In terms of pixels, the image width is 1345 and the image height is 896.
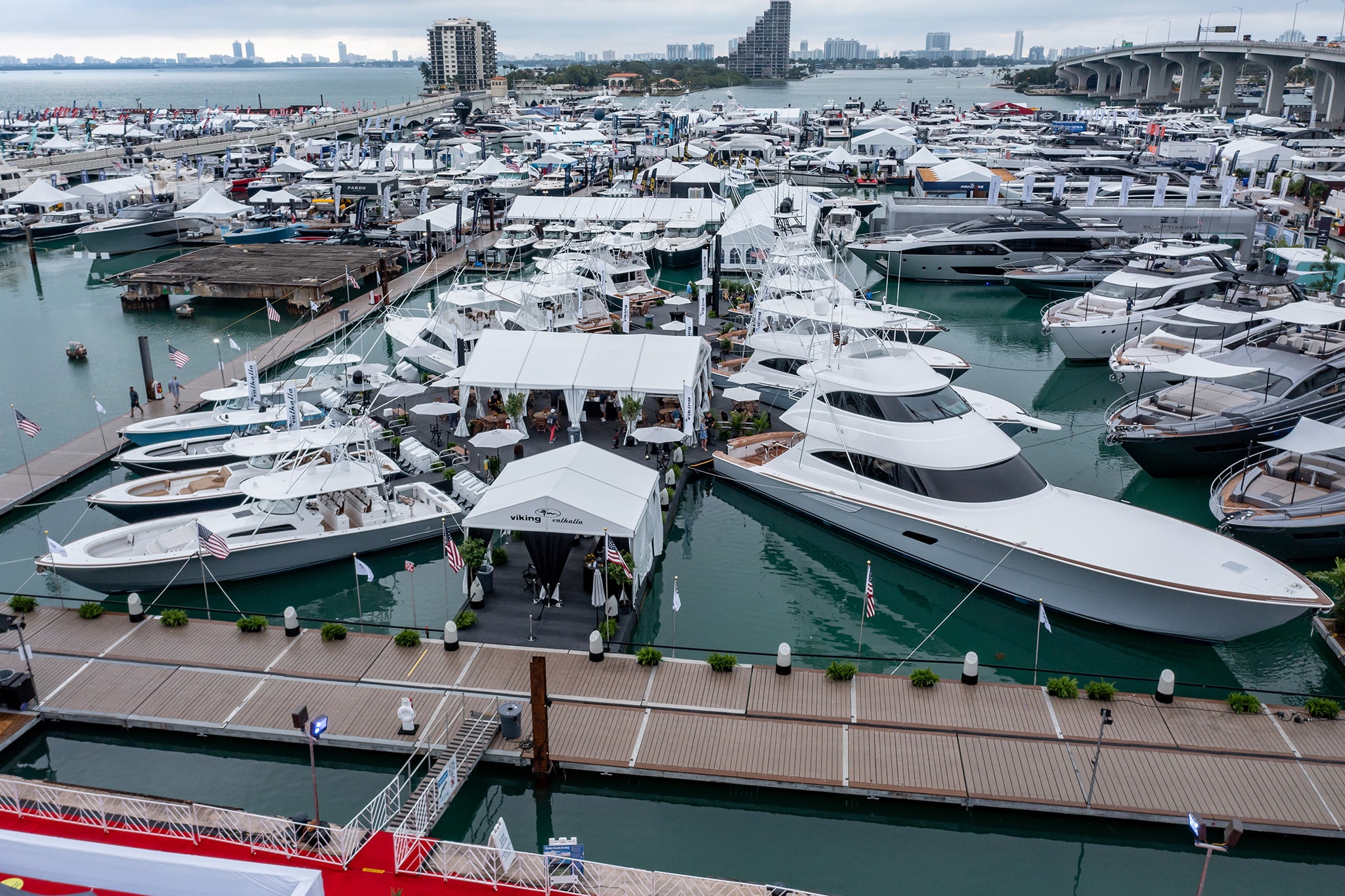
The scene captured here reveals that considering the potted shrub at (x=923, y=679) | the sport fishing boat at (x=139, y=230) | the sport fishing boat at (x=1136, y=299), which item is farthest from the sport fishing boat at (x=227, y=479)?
the sport fishing boat at (x=139, y=230)

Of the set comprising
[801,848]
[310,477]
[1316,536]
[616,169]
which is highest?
[616,169]

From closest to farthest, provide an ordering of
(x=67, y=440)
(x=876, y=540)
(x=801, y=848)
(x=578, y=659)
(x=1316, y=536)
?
(x=801, y=848), (x=578, y=659), (x=1316, y=536), (x=876, y=540), (x=67, y=440)

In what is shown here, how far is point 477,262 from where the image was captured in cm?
6112

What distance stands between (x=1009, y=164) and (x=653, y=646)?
87.7 meters

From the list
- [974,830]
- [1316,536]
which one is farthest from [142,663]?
[1316,536]

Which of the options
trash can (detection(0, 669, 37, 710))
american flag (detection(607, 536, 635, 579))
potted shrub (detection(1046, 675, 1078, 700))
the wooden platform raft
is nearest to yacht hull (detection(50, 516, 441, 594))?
trash can (detection(0, 669, 37, 710))

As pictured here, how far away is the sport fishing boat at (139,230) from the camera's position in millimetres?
66625

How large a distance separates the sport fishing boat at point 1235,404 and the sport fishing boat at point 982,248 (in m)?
24.9

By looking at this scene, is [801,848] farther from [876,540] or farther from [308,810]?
[876,540]

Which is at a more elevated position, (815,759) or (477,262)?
(477,262)

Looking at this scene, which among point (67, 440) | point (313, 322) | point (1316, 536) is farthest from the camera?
point (313, 322)

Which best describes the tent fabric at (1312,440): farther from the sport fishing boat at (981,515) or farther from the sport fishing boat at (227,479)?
the sport fishing boat at (227,479)

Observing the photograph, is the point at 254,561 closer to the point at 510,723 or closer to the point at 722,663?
the point at 510,723

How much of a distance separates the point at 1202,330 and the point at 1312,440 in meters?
17.0
